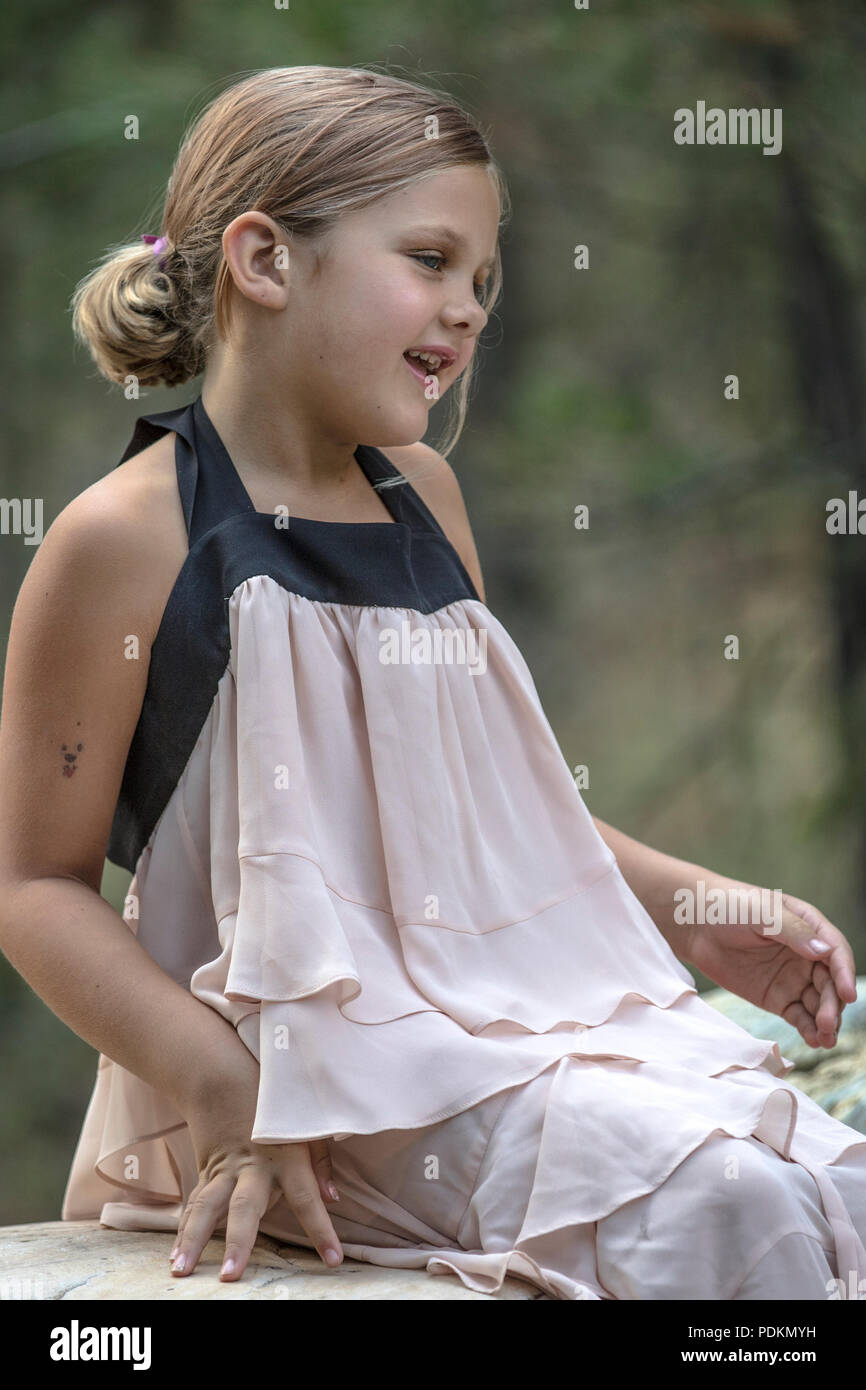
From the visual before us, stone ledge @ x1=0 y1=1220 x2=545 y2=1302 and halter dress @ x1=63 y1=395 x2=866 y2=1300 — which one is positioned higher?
halter dress @ x1=63 y1=395 x2=866 y2=1300

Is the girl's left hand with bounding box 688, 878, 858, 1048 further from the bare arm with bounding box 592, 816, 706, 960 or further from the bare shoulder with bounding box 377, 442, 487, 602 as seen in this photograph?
the bare shoulder with bounding box 377, 442, 487, 602

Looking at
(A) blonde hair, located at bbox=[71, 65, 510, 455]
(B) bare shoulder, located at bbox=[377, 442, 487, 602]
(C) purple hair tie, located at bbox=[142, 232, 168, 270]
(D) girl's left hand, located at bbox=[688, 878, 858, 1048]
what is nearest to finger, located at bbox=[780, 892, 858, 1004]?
(D) girl's left hand, located at bbox=[688, 878, 858, 1048]

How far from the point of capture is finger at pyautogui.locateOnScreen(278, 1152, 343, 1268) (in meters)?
0.75

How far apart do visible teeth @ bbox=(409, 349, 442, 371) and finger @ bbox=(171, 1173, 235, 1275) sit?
0.52 metres

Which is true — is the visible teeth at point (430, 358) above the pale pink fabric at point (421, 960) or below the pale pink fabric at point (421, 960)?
above

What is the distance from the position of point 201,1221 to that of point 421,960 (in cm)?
19

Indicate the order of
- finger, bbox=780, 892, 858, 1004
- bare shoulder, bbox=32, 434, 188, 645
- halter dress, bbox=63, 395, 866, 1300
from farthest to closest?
finger, bbox=780, 892, 858, 1004 < bare shoulder, bbox=32, 434, 188, 645 < halter dress, bbox=63, 395, 866, 1300

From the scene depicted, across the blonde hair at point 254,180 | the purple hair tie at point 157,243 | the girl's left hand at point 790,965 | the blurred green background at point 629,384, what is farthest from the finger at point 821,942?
the blurred green background at point 629,384

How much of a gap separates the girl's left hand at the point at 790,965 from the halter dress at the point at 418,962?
0.11m

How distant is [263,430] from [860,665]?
1574 millimetres

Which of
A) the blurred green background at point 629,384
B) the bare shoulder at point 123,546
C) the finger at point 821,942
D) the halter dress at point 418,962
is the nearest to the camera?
the halter dress at point 418,962

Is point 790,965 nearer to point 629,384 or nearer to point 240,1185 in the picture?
point 240,1185

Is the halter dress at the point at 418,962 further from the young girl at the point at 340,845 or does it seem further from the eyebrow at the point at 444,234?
the eyebrow at the point at 444,234

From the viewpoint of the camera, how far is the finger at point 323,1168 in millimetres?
783
